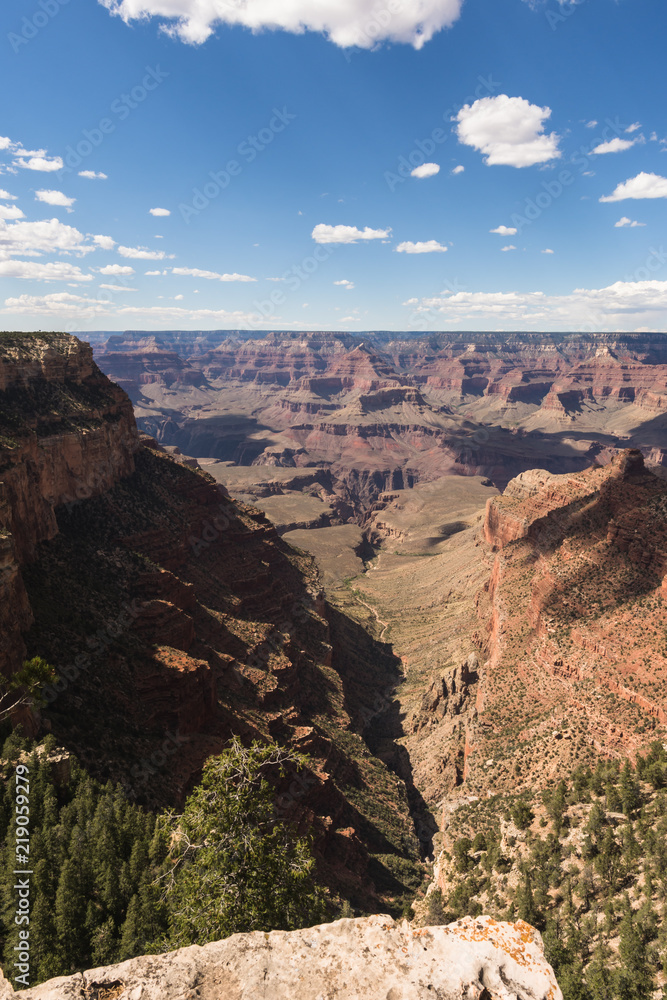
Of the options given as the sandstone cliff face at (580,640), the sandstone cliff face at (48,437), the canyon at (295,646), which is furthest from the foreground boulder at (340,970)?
the sandstone cliff face at (580,640)

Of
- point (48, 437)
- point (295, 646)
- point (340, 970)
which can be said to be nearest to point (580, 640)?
point (295, 646)

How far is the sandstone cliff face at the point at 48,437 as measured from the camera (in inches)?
1747

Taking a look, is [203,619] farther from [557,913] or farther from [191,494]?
[557,913]

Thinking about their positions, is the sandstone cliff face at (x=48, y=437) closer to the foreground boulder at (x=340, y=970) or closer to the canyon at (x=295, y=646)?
the canyon at (x=295, y=646)

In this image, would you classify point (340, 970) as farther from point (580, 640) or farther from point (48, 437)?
point (48, 437)

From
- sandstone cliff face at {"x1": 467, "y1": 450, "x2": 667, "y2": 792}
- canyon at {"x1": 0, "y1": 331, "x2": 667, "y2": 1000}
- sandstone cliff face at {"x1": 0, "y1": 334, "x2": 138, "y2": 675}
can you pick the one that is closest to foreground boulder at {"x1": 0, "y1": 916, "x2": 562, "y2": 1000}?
canyon at {"x1": 0, "y1": 331, "x2": 667, "y2": 1000}

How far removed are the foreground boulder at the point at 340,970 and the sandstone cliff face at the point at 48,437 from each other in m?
27.0

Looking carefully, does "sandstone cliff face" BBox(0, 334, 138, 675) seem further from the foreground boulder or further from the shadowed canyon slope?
the foreground boulder

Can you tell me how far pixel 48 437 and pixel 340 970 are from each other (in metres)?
56.4

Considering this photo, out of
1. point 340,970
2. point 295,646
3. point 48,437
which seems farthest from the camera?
point 295,646

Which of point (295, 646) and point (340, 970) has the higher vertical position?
point (340, 970)

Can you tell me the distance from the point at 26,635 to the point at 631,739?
47.4m

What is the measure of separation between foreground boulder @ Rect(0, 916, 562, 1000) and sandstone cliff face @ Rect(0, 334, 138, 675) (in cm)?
2700

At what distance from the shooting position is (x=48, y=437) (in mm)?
54750
